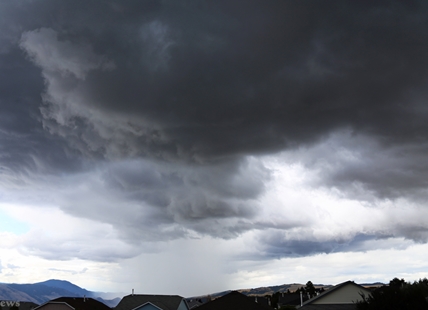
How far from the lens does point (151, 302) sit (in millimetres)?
87000

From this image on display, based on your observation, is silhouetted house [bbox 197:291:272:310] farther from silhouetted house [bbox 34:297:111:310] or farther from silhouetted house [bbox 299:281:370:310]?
silhouetted house [bbox 34:297:111:310]

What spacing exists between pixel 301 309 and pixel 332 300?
9.05m

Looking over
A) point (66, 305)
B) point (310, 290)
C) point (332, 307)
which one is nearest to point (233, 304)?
point (332, 307)

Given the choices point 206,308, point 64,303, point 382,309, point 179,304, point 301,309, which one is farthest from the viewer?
point 179,304

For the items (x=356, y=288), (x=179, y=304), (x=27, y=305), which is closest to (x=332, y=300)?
(x=356, y=288)

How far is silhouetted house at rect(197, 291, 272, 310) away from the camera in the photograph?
193 feet

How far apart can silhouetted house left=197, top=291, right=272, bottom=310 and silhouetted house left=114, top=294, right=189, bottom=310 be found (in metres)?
27.8

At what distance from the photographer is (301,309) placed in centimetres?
6494

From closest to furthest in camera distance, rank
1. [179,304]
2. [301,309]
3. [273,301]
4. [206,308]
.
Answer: [206,308] → [301,309] → [179,304] → [273,301]

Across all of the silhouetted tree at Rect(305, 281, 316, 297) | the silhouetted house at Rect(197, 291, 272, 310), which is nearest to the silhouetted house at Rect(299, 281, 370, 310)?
the silhouetted house at Rect(197, 291, 272, 310)

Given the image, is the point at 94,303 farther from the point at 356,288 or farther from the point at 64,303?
the point at 356,288

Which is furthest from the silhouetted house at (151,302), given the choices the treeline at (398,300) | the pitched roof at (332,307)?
the treeline at (398,300)

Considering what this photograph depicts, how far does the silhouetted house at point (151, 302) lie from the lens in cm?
Answer: 8588

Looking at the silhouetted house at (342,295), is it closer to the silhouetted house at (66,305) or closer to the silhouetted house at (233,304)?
the silhouetted house at (233,304)
